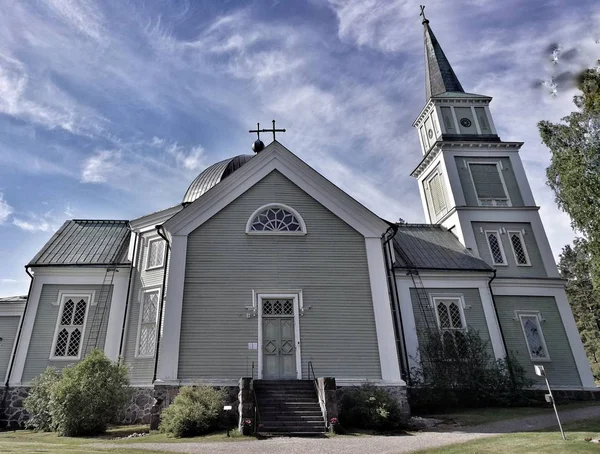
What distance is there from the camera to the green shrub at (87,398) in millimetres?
12492

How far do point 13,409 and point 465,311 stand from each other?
19.2 metres

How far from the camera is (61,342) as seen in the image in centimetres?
1745

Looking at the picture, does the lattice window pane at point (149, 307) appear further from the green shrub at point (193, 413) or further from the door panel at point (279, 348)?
A: the green shrub at point (193, 413)

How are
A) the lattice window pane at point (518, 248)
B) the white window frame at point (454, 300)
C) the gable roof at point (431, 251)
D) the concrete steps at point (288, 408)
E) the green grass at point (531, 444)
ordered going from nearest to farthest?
1. the green grass at point (531, 444)
2. the concrete steps at point (288, 408)
3. the white window frame at point (454, 300)
4. the gable roof at point (431, 251)
5. the lattice window pane at point (518, 248)

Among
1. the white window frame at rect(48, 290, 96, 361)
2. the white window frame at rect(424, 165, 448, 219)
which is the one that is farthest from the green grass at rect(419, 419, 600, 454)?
the white window frame at rect(424, 165, 448, 219)

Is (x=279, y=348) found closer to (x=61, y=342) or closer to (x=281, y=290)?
(x=281, y=290)

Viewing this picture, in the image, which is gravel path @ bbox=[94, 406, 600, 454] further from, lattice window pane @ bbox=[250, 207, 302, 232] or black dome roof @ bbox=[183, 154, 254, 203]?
black dome roof @ bbox=[183, 154, 254, 203]

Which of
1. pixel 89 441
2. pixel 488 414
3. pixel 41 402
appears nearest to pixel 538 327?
pixel 488 414

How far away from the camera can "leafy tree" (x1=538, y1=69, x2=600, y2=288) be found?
16875mm

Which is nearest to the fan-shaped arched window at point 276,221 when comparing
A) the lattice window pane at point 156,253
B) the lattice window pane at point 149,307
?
the lattice window pane at point 156,253

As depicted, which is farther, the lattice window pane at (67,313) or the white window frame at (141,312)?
the lattice window pane at (67,313)

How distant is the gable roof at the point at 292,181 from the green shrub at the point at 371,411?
614 centimetres

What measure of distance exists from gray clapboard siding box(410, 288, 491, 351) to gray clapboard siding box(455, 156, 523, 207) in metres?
6.36

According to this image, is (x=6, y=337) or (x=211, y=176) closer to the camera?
(x=6, y=337)
